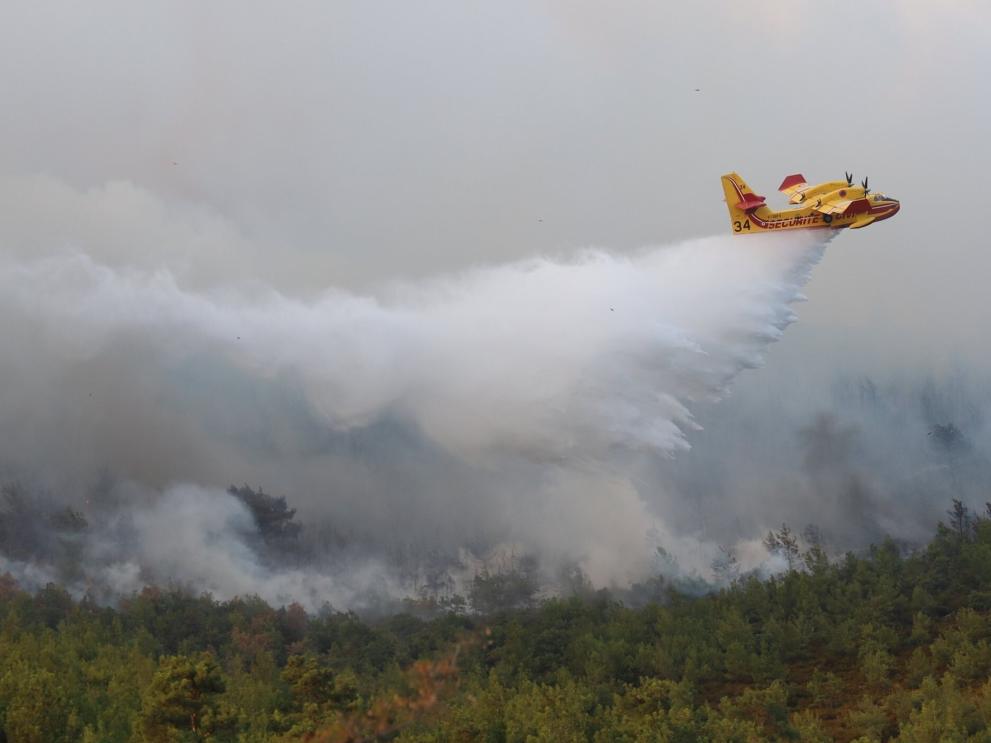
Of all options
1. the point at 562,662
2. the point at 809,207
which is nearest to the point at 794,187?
the point at 809,207

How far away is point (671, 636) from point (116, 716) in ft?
177

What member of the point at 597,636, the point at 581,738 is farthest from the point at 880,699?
the point at 581,738

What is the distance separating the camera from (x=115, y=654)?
264 feet

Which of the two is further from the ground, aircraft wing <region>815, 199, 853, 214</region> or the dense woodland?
aircraft wing <region>815, 199, 853, 214</region>

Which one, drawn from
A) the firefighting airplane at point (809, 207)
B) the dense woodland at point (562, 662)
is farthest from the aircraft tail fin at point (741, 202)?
the dense woodland at point (562, 662)

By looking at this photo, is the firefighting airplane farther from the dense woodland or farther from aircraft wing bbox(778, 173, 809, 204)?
the dense woodland

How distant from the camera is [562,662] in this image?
9175cm

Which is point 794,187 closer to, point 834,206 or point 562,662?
point 834,206

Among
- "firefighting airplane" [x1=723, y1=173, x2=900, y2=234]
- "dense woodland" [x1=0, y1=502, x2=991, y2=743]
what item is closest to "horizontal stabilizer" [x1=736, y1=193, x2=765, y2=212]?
"firefighting airplane" [x1=723, y1=173, x2=900, y2=234]

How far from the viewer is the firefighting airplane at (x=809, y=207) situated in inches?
2296

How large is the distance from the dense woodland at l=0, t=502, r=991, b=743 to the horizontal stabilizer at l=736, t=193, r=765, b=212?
87.5ft

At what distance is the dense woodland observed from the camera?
4606 centimetres

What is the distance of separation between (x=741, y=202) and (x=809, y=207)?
3.70 metres

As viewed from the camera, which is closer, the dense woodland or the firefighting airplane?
the dense woodland
